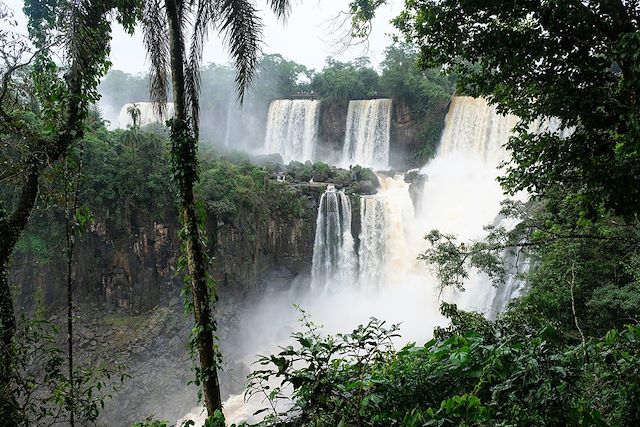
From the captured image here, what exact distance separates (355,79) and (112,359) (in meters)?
22.5

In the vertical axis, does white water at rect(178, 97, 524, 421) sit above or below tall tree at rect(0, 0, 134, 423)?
below

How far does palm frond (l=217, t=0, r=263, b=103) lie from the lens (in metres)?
4.52

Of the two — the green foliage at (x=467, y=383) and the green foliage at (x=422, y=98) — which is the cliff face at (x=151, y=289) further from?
the green foliage at (x=467, y=383)

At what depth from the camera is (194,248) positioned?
13.1ft

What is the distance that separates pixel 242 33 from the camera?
459 centimetres

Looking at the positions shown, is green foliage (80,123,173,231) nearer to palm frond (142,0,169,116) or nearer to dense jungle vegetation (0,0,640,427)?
palm frond (142,0,169,116)

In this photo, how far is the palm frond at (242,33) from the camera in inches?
178

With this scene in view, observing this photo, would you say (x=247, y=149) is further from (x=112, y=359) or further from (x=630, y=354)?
(x=630, y=354)

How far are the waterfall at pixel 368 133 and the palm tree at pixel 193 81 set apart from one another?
21.4 meters

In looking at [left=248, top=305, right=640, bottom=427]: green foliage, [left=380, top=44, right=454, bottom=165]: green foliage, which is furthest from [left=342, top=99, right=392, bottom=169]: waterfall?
[left=248, top=305, right=640, bottom=427]: green foliage

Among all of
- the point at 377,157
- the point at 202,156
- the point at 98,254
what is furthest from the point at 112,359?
the point at 377,157

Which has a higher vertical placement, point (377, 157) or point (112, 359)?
point (377, 157)

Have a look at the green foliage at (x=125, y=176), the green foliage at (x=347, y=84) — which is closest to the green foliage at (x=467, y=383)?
the green foliage at (x=125, y=176)

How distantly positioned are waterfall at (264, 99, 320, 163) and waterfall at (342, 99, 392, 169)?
2.43 metres
